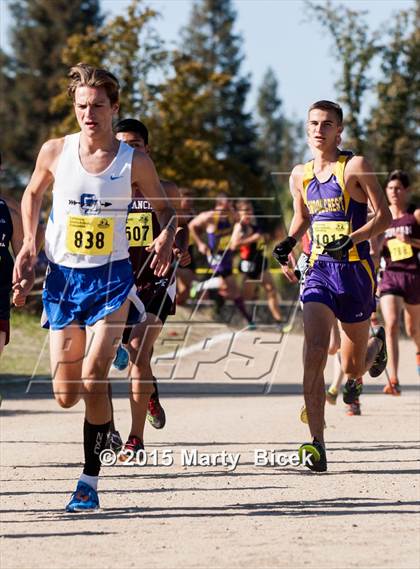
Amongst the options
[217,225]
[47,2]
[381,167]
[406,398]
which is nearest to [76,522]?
[406,398]

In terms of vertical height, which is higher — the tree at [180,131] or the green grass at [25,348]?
the tree at [180,131]

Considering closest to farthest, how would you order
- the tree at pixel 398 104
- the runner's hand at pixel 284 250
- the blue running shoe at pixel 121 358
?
the runner's hand at pixel 284 250, the blue running shoe at pixel 121 358, the tree at pixel 398 104

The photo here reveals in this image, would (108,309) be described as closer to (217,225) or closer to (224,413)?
(224,413)

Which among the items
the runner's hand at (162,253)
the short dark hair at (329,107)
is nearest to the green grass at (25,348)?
the short dark hair at (329,107)

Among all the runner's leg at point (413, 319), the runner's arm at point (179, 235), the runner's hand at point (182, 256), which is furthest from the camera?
the runner's leg at point (413, 319)

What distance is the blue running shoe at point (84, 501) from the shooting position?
725 centimetres

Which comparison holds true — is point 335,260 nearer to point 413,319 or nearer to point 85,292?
point 85,292

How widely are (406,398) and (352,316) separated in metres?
5.41

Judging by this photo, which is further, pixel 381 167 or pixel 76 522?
Result: pixel 381 167

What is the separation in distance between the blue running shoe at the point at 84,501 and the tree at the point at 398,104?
85.1ft

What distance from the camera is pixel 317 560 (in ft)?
19.1

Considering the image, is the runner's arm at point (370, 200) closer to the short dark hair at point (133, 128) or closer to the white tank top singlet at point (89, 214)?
the short dark hair at point (133, 128)

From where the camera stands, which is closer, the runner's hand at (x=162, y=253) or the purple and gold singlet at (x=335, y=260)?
the runner's hand at (x=162, y=253)

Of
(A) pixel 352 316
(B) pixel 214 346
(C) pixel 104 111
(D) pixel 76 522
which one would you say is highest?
(C) pixel 104 111
